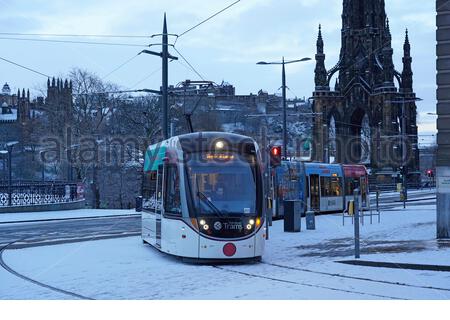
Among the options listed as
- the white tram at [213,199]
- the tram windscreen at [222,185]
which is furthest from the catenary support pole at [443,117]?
the tram windscreen at [222,185]

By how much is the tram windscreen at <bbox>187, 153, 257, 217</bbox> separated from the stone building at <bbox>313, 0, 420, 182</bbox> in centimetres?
7777

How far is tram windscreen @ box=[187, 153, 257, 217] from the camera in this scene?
47.2 feet

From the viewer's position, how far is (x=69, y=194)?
42.7m

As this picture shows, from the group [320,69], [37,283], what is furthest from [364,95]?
[37,283]

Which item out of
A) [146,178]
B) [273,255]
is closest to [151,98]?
[146,178]

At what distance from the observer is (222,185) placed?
1461cm

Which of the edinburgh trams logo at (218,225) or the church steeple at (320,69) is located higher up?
the church steeple at (320,69)

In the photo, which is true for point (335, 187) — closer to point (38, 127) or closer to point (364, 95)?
point (38, 127)

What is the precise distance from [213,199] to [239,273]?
2.02 m

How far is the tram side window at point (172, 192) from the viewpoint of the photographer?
582 inches

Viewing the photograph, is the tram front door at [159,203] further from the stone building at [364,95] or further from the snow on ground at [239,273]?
the stone building at [364,95]

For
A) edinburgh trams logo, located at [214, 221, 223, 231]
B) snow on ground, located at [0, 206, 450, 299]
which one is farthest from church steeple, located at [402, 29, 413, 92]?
edinburgh trams logo, located at [214, 221, 223, 231]

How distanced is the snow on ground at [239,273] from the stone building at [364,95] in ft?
246

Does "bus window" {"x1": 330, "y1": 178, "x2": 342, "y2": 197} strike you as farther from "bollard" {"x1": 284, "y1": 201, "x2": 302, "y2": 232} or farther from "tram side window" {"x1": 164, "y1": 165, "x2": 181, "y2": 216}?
"tram side window" {"x1": 164, "y1": 165, "x2": 181, "y2": 216}
